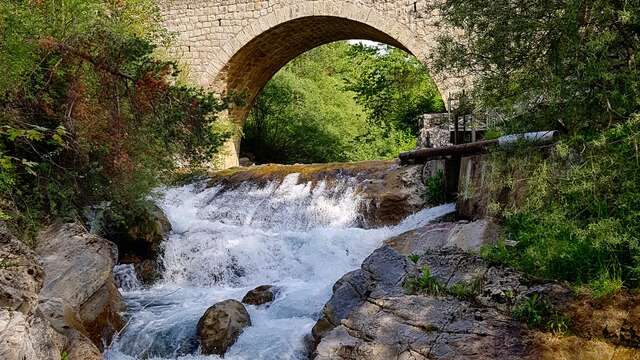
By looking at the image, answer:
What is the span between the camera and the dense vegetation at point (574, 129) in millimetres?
3766

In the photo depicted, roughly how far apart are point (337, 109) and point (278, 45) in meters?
3.44

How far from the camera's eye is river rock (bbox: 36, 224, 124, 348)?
541 centimetres

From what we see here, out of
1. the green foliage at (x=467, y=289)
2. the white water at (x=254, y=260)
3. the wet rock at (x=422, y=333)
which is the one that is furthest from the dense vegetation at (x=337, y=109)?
the wet rock at (x=422, y=333)

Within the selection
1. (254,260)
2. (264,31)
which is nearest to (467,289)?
(254,260)

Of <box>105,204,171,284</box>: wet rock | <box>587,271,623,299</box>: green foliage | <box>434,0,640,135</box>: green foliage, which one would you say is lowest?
<box>105,204,171,284</box>: wet rock

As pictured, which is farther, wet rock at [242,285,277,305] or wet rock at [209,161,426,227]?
wet rock at [209,161,426,227]

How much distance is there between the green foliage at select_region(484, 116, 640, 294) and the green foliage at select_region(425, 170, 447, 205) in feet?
11.5

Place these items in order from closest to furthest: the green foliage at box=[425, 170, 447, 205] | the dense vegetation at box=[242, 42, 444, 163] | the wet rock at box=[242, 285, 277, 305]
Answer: the wet rock at box=[242, 285, 277, 305]
the green foliage at box=[425, 170, 447, 205]
the dense vegetation at box=[242, 42, 444, 163]

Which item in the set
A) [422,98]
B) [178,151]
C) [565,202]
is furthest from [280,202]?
[422,98]

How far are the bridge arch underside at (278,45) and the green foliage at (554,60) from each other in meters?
8.08

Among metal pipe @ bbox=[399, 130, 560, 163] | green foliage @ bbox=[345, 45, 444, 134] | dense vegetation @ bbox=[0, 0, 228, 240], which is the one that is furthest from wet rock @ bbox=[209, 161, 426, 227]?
green foliage @ bbox=[345, 45, 444, 134]

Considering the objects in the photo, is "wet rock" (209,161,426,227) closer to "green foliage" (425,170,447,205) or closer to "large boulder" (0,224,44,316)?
"green foliage" (425,170,447,205)

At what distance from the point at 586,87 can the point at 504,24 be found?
1.00 meters

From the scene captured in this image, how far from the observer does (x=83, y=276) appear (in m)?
5.61
